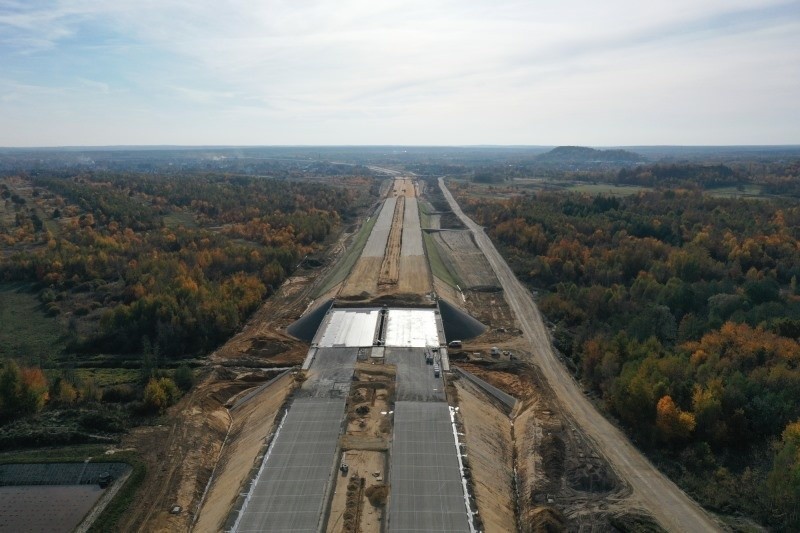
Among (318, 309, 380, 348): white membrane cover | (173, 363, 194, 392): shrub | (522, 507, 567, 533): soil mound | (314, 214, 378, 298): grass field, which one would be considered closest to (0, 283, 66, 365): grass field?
(173, 363, 194, 392): shrub

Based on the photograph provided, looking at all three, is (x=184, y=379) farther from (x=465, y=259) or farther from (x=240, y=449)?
(x=465, y=259)

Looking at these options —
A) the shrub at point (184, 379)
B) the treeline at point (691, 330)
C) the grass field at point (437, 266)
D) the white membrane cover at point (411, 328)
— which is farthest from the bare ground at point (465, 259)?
the shrub at point (184, 379)

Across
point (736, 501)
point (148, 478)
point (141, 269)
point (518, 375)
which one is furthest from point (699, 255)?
point (141, 269)

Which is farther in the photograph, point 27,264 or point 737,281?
point 27,264

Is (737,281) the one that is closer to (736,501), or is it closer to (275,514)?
(736,501)

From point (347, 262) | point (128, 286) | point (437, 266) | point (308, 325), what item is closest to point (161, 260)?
point (128, 286)

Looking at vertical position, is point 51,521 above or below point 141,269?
below
